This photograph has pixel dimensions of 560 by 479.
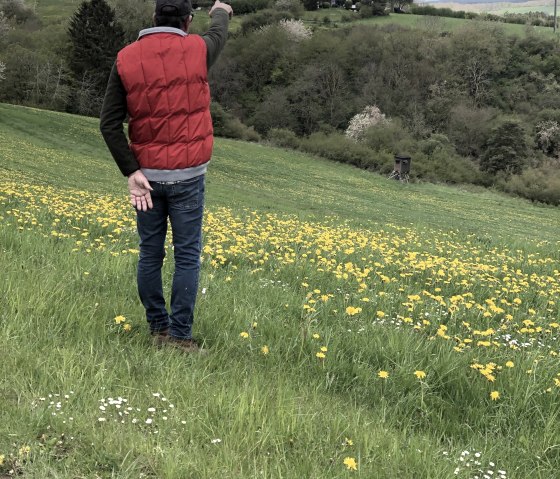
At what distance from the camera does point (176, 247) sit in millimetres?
3463

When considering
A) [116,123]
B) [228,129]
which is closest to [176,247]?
[116,123]

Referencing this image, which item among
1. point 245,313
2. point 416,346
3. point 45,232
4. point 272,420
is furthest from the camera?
point 45,232

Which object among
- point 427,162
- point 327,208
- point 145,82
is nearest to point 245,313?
point 145,82

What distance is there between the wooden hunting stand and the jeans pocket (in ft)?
170

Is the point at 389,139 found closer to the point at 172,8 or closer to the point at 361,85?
the point at 361,85

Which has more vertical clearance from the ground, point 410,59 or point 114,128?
point 410,59

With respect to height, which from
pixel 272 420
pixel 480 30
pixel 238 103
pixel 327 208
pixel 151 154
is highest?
pixel 480 30

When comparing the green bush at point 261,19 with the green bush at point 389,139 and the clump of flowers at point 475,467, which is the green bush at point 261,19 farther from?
the clump of flowers at point 475,467

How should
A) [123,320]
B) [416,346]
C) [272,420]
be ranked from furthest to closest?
[416,346] < [123,320] < [272,420]

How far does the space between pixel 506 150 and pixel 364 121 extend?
21574 millimetres

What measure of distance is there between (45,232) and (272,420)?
5.40 meters

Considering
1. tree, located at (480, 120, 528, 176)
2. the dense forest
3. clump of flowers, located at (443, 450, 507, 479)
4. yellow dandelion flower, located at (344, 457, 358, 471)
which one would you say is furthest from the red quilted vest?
tree, located at (480, 120, 528, 176)

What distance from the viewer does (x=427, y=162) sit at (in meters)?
60.8

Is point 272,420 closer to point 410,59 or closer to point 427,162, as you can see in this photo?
point 427,162
